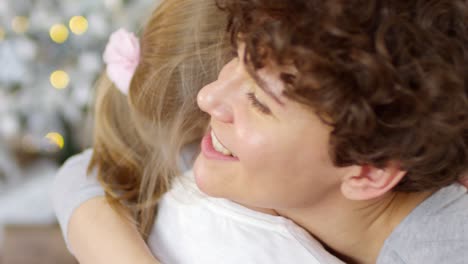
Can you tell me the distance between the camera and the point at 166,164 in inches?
47.1

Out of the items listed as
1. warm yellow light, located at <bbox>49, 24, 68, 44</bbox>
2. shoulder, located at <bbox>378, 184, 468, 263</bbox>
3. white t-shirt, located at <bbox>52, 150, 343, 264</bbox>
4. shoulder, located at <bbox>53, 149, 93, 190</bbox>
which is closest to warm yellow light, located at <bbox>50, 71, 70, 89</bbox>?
warm yellow light, located at <bbox>49, 24, 68, 44</bbox>

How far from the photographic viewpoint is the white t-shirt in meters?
1.02

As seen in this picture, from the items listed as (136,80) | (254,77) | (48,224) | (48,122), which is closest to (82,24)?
(48,122)

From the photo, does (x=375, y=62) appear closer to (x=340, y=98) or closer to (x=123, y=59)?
(x=340, y=98)

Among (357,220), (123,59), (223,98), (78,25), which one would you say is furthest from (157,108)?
(78,25)

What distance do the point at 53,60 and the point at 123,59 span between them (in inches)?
44.9

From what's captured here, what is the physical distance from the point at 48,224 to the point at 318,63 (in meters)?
1.79

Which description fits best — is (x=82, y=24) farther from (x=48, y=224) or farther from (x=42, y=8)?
(x=48, y=224)

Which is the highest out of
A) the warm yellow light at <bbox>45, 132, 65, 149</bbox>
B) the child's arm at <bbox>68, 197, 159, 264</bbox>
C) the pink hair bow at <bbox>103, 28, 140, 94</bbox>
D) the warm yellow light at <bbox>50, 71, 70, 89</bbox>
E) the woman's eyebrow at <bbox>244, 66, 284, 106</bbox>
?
the woman's eyebrow at <bbox>244, 66, 284, 106</bbox>

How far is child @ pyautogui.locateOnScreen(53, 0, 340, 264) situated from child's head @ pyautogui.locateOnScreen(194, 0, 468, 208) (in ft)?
0.32

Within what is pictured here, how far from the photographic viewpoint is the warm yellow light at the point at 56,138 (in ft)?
7.56

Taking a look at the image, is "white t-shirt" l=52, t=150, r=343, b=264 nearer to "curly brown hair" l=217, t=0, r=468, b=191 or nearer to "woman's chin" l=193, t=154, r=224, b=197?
"woman's chin" l=193, t=154, r=224, b=197

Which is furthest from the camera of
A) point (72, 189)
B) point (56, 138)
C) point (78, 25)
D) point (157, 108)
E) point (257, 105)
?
point (56, 138)

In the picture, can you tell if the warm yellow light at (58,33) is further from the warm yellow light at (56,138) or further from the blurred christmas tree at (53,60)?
the warm yellow light at (56,138)
